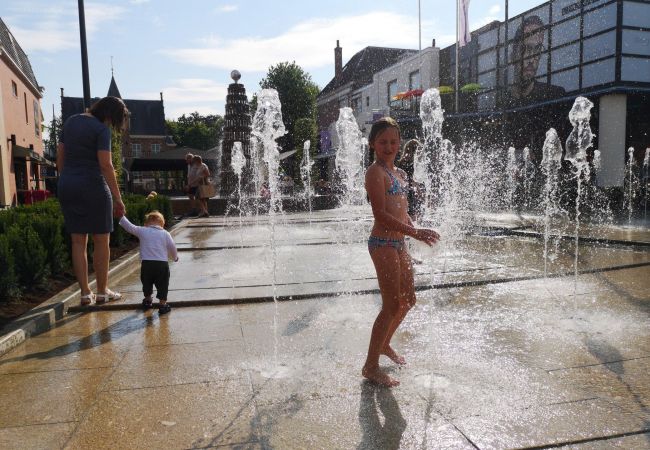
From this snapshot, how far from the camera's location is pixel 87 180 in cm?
465

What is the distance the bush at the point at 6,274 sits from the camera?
4383mm

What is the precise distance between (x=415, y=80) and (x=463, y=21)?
30.0ft

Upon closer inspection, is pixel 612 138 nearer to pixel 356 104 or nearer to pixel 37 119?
pixel 356 104

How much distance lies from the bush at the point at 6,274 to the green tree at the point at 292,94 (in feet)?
140

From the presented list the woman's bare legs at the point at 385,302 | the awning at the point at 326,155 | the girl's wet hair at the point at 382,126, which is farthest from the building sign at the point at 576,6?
the awning at the point at 326,155

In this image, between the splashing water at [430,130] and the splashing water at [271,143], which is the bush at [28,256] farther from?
the splashing water at [430,130]

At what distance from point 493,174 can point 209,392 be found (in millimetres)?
27362

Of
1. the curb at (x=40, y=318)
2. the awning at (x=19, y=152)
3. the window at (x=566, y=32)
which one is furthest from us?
the awning at (x=19, y=152)

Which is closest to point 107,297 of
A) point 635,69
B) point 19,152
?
point 635,69

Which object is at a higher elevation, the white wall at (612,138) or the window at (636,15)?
the window at (636,15)

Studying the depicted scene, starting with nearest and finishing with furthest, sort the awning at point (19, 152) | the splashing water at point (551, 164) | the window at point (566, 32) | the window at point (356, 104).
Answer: the window at point (566, 32), the splashing water at point (551, 164), the awning at point (19, 152), the window at point (356, 104)

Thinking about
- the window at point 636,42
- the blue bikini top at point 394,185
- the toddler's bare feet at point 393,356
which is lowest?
the toddler's bare feet at point 393,356

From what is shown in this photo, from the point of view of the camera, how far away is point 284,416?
2.54m

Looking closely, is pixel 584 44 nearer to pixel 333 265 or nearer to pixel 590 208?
pixel 590 208
